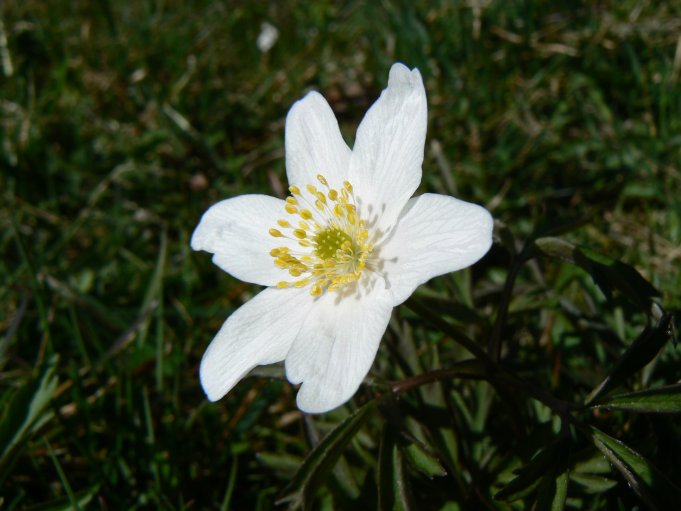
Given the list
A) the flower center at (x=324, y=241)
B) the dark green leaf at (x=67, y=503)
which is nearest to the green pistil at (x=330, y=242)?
the flower center at (x=324, y=241)

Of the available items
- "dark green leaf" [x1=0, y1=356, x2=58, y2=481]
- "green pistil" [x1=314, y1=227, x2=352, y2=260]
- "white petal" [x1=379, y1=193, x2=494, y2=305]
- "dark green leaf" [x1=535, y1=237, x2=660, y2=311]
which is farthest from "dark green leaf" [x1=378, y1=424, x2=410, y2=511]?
"dark green leaf" [x1=0, y1=356, x2=58, y2=481]

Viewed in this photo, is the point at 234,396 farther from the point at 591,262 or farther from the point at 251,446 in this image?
the point at 591,262

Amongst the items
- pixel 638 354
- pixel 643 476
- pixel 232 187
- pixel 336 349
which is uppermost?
pixel 336 349

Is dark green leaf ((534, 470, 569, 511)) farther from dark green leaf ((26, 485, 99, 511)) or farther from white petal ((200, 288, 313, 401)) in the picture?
dark green leaf ((26, 485, 99, 511))

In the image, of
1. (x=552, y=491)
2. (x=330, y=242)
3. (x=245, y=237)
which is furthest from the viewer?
(x=245, y=237)

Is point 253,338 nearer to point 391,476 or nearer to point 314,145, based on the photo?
point 391,476

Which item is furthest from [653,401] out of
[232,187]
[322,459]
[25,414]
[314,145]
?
[232,187]

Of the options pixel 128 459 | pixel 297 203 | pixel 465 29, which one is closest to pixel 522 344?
pixel 297 203
